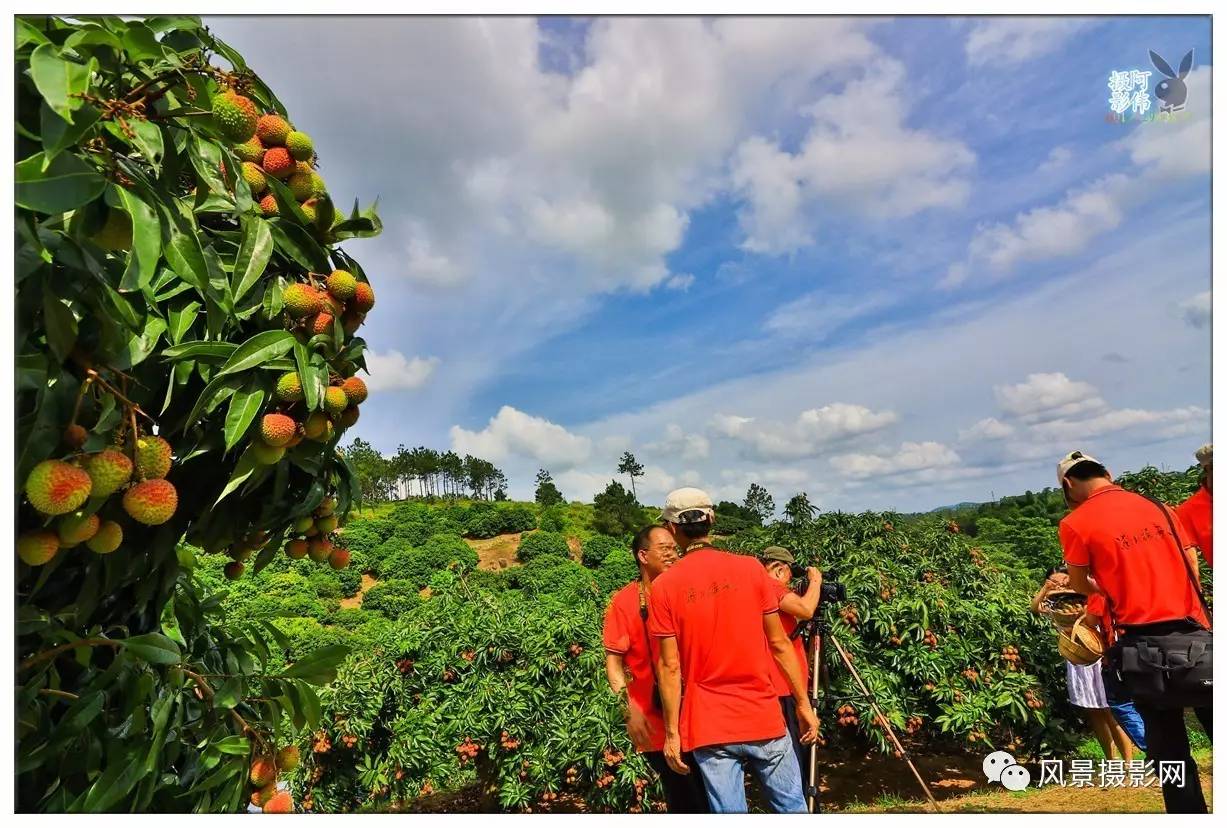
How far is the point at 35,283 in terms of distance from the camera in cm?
93

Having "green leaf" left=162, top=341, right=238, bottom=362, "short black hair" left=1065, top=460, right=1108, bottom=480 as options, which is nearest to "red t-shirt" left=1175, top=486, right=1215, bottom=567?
"short black hair" left=1065, top=460, right=1108, bottom=480

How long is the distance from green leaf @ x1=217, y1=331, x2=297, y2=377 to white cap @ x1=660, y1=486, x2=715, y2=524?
5.02 feet

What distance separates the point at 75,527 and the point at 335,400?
1.30ft

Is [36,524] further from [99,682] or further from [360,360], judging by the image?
[360,360]

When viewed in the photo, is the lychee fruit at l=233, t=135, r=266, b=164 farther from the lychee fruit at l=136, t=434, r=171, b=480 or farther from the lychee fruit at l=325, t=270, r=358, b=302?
the lychee fruit at l=136, t=434, r=171, b=480

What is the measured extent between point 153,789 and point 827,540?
13.4 feet

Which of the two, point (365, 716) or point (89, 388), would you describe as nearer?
point (89, 388)

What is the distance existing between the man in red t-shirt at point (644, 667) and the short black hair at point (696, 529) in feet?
0.82

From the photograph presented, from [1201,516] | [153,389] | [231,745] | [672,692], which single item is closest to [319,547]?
[231,745]

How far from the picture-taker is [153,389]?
1.18m

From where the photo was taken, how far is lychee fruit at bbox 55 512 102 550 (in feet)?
3.36

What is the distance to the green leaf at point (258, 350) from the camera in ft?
3.65

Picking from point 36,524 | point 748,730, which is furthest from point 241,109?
point 748,730
